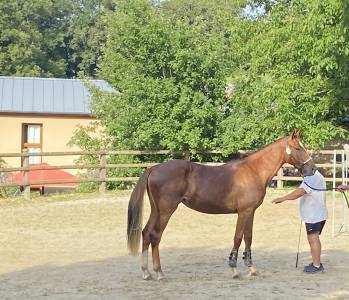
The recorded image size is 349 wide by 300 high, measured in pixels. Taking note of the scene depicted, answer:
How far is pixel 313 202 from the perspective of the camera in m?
8.54

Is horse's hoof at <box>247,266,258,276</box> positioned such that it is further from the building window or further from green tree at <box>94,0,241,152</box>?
the building window

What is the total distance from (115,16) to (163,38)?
3226 millimetres

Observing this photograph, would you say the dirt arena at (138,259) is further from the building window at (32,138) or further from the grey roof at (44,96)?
the grey roof at (44,96)

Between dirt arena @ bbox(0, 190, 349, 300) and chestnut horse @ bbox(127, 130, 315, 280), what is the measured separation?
543 mm

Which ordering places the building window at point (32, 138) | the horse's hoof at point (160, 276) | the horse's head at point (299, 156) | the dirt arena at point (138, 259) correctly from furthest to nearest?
the building window at point (32, 138) < the horse's head at point (299, 156) < the horse's hoof at point (160, 276) < the dirt arena at point (138, 259)

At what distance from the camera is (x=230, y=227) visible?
44.0 feet

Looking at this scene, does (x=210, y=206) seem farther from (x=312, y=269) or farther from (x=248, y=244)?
(x=312, y=269)

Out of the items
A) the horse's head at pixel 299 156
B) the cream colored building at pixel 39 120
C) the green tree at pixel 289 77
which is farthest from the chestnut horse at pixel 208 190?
the cream colored building at pixel 39 120

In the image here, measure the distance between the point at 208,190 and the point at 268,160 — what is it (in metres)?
0.95

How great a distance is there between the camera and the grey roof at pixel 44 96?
28.6 metres

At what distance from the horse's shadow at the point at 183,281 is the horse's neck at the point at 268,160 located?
1341 millimetres

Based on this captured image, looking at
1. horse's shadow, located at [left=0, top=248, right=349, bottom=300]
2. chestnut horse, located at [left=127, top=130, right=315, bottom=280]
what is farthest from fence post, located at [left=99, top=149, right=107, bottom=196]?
chestnut horse, located at [left=127, top=130, right=315, bottom=280]

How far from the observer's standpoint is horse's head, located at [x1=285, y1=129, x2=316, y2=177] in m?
8.41

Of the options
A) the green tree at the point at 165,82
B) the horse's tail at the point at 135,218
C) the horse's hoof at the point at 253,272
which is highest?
the green tree at the point at 165,82
